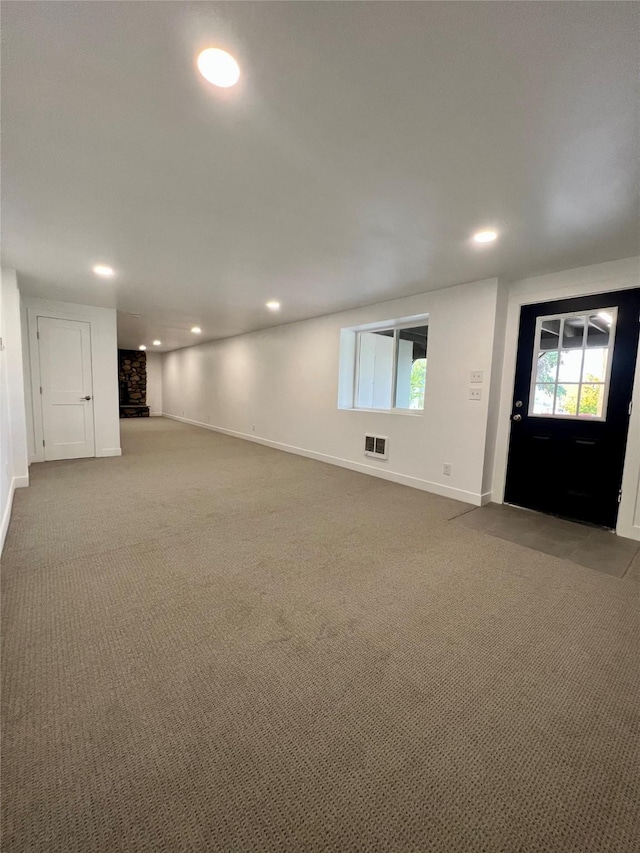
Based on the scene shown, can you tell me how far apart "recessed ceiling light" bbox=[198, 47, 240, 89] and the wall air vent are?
12.4 feet

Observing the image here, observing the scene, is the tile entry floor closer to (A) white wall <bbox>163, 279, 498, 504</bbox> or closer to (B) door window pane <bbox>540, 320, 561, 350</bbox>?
(A) white wall <bbox>163, 279, 498, 504</bbox>

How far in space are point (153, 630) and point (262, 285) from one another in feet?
11.3

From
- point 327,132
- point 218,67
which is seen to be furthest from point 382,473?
point 218,67

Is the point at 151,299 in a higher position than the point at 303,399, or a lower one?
higher

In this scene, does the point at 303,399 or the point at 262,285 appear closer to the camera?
the point at 262,285

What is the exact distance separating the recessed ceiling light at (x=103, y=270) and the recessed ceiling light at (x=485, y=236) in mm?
3457

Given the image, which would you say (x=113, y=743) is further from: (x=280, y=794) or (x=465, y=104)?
(x=465, y=104)

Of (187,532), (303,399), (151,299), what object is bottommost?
(187,532)

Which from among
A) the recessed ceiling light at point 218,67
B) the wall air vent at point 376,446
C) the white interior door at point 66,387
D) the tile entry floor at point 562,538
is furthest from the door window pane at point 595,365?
the white interior door at point 66,387

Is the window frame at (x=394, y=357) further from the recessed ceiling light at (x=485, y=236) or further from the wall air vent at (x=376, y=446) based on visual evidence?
the recessed ceiling light at (x=485, y=236)

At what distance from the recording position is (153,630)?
65.8 inches

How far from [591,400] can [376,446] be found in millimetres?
2372

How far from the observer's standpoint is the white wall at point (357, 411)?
12.1 ft

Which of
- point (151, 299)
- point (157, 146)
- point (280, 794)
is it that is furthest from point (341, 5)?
point (151, 299)
